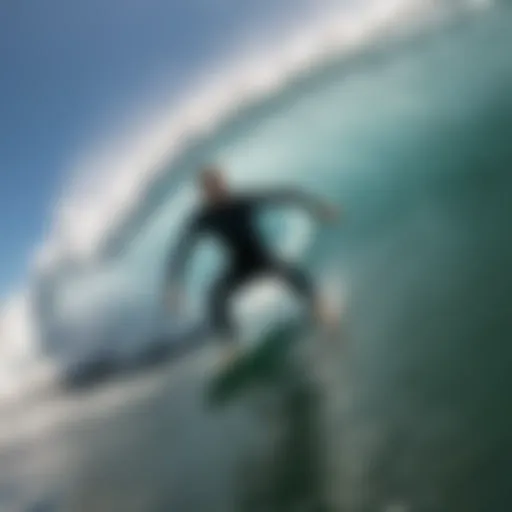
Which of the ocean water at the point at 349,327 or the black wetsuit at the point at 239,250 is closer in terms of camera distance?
the ocean water at the point at 349,327

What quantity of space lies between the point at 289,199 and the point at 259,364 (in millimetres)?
215

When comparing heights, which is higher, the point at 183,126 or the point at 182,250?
the point at 183,126

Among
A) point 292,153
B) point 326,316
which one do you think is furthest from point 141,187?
point 326,316

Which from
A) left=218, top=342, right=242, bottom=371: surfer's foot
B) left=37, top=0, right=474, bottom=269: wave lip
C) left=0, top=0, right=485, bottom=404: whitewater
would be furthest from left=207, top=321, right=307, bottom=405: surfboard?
left=37, top=0, right=474, bottom=269: wave lip

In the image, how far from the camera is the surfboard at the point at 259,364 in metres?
1.32

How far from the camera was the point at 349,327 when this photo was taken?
1.31 meters

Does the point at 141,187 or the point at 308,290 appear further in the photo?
the point at 141,187

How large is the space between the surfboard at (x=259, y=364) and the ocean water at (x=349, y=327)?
1 centimetres

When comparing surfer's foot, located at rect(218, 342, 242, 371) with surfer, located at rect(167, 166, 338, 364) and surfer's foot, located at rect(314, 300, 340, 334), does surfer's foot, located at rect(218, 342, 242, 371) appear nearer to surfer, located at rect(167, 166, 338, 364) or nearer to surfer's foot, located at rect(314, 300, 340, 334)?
surfer, located at rect(167, 166, 338, 364)

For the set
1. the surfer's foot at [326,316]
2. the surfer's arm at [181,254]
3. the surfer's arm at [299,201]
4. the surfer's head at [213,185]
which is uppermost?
the surfer's head at [213,185]

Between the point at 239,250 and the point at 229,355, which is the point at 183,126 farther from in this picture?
the point at 229,355

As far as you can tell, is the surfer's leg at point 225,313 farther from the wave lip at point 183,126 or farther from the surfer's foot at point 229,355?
the wave lip at point 183,126

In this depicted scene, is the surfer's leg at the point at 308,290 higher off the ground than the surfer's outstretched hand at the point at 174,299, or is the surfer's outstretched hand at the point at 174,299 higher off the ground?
the surfer's outstretched hand at the point at 174,299

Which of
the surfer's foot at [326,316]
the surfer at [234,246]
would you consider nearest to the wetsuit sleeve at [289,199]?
the surfer at [234,246]
